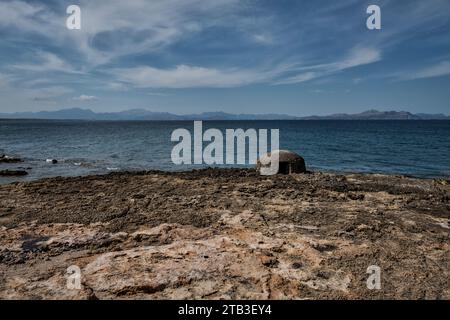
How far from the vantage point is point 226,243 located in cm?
713

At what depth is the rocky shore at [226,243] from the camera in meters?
5.45

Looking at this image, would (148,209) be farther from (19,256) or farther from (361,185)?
(361,185)

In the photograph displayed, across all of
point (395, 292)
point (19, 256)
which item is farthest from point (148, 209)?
point (395, 292)
